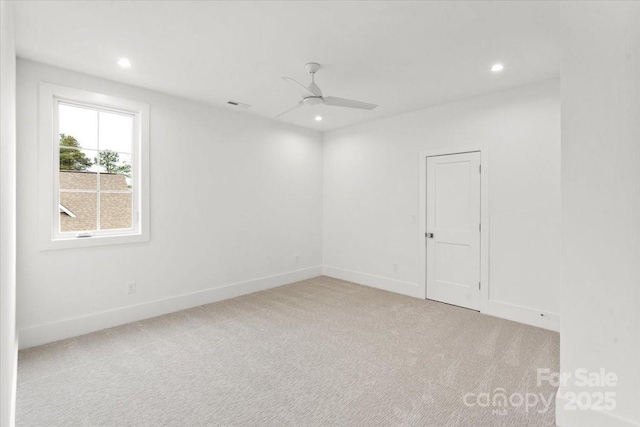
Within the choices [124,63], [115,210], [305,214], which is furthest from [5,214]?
[305,214]

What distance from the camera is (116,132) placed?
3.66 metres

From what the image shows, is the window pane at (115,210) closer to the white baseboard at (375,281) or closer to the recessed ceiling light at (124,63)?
the recessed ceiling light at (124,63)

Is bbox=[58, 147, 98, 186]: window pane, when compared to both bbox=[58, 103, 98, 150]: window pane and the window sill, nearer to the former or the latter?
bbox=[58, 103, 98, 150]: window pane

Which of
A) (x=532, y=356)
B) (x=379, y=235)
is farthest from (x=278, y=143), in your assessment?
(x=532, y=356)

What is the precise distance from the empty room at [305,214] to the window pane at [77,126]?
22mm

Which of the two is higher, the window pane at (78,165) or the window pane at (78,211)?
the window pane at (78,165)

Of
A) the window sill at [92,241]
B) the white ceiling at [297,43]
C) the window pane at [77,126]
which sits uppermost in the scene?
the white ceiling at [297,43]

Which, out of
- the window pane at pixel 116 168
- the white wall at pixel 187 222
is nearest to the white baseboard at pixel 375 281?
the white wall at pixel 187 222

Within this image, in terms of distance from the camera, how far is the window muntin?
3.29m

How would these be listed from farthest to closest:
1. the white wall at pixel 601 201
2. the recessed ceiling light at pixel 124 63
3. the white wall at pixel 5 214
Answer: the recessed ceiling light at pixel 124 63 < the white wall at pixel 601 201 < the white wall at pixel 5 214

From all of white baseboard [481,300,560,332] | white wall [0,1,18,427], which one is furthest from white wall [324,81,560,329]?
white wall [0,1,18,427]

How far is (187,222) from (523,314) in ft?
13.9

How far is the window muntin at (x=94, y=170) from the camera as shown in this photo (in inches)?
130

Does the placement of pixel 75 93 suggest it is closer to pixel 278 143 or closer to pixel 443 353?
pixel 278 143
